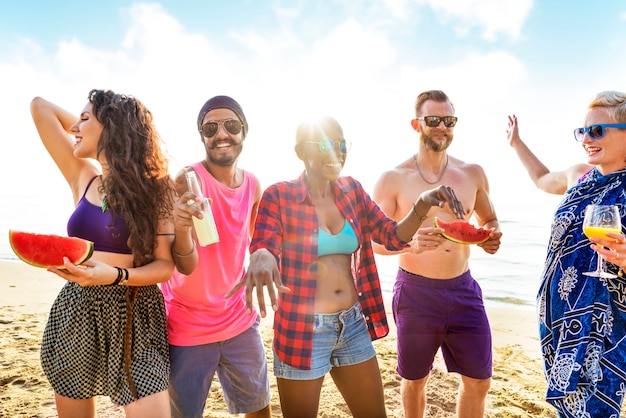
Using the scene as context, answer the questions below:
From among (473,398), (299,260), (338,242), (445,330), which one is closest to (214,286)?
(299,260)

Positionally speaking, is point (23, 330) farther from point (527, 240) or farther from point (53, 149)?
point (527, 240)

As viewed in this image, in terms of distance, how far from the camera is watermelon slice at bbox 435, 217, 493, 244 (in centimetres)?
369

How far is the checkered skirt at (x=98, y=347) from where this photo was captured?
2615 millimetres

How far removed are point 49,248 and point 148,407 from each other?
1.15 m

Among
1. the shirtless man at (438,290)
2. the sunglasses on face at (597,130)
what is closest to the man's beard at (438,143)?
the shirtless man at (438,290)

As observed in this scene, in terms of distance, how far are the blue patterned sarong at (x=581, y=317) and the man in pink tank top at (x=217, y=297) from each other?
2240mm

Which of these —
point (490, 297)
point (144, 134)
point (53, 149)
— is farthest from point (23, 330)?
point (490, 297)

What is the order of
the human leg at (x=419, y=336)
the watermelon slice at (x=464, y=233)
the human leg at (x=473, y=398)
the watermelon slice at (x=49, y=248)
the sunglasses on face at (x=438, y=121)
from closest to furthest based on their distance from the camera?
the watermelon slice at (x=49, y=248)
the watermelon slice at (x=464, y=233)
the human leg at (x=473, y=398)
the human leg at (x=419, y=336)
the sunglasses on face at (x=438, y=121)

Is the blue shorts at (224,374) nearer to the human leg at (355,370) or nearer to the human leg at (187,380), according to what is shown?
the human leg at (187,380)

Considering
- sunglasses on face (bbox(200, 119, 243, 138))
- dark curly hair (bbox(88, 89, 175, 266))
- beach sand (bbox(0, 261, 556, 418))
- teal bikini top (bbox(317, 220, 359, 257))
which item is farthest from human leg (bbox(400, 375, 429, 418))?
sunglasses on face (bbox(200, 119, 243, 138))

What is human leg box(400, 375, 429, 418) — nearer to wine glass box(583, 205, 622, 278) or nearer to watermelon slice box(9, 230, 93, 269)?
wine glass box(583, 205, 622, 278)

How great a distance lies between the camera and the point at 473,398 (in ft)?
12.9

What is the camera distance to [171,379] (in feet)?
10.1

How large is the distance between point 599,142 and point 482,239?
114cm
